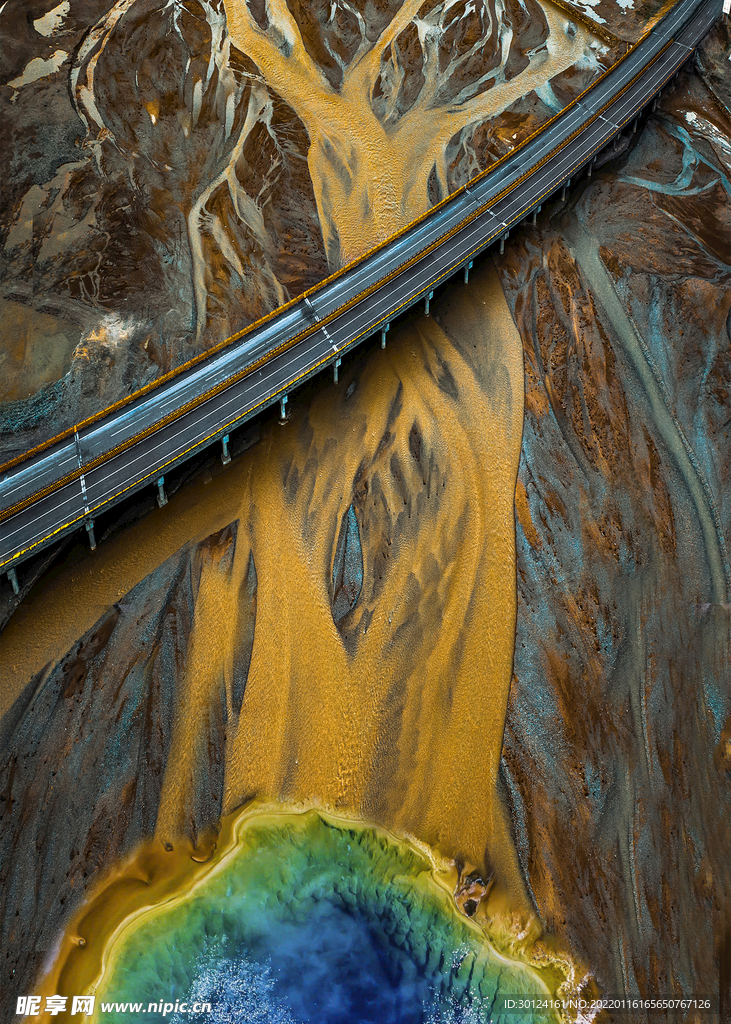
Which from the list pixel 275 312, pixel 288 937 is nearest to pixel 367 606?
pixel 288 937

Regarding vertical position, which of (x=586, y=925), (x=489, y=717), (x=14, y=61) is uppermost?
(x=14, y=61)

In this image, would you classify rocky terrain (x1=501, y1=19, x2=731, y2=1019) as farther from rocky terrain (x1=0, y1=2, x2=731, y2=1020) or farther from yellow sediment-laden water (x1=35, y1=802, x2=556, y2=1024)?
yellow sediment-laden water (x1=35, y1=802, x2=556, y2=1024)

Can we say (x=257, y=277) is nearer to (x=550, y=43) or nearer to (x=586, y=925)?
(x=550, y=43)

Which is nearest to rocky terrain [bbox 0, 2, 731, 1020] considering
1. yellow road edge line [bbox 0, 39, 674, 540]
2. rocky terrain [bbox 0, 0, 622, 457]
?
yellow road edge line [bbox 0, 39, 674, 540]

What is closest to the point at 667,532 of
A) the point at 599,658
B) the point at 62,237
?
the point at 599,658

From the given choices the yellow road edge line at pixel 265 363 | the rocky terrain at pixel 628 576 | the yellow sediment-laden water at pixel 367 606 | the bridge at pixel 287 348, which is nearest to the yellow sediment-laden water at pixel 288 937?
the yellow sediment-laden water at pixel 367 606
